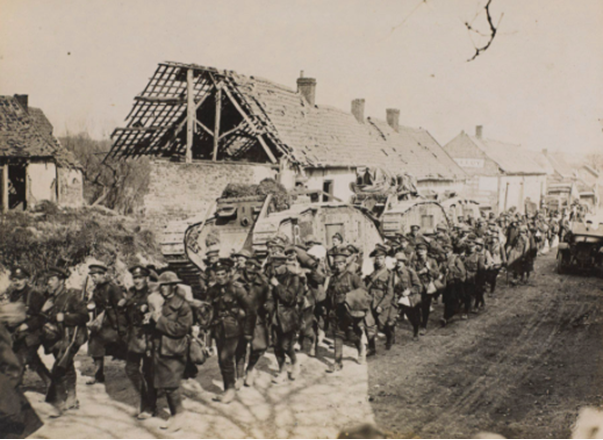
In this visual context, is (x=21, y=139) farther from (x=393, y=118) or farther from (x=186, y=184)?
(x=393, y=118)

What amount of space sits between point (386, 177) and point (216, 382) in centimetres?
1299

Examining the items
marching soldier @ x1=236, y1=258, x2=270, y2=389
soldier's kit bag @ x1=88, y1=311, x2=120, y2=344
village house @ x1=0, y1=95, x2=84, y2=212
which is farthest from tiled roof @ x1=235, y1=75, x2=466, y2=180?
soldier's kit bag @ x1=88, y1=311, x2=120, y2=344

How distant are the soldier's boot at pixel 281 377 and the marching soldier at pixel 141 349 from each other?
1.87 meters

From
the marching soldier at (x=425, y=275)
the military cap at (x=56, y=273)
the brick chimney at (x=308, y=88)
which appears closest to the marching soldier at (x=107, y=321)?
the military cap at (x=56, y=273)

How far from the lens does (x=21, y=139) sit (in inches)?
821

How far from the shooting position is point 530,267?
1591cm

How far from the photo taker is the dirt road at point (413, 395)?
603 cm

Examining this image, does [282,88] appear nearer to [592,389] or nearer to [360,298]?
[360,298]

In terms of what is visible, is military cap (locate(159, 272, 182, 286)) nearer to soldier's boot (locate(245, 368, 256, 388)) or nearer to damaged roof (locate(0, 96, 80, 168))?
soldier's boot (locate(245, 368, 256, 388))

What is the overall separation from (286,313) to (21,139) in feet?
58.7

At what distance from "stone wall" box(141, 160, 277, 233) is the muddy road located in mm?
9343

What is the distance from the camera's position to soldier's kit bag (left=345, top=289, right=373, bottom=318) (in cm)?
820

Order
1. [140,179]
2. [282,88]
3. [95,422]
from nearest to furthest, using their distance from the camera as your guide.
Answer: [95,422]
[282,88]
[140,179]

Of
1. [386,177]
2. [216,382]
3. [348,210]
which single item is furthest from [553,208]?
[216,382]
